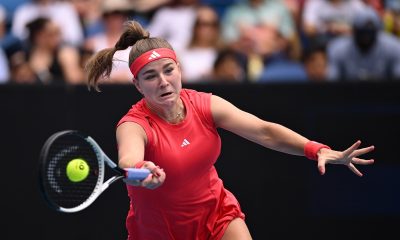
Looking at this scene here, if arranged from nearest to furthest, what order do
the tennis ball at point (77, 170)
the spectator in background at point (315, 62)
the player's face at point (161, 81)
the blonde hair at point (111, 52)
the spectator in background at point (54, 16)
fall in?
the tennis ball at point (77, 170) → the player's face at point (161, 81) → the blonde hair at point (111, 52) → the spectator in background at point (315, 62) → the spectator in background at point (54, 16)

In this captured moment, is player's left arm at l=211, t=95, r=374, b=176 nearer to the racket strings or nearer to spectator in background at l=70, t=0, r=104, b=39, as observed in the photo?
the racket strings

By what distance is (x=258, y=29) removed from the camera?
9117 millimetres

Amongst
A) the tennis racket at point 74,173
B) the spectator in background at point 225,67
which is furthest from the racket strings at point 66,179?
the spectator in background at point 225,67

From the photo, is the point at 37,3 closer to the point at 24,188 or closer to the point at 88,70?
the point at 24,188

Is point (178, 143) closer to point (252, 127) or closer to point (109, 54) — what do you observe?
point (252, 127)

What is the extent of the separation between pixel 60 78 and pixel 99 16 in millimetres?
1234

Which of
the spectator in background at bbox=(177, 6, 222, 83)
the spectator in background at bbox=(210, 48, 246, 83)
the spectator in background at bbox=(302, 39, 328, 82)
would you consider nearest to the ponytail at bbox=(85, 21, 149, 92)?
the spectator in background at bbox=(210, 48, 246, 83)

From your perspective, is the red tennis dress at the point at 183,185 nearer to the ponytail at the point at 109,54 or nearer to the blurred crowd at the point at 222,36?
the ponytail at the point at 109,54

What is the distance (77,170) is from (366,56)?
4.74 meters

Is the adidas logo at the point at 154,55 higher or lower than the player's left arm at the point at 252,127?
higher

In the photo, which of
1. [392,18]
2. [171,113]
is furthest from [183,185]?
[392,18]

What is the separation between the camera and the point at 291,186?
699 cm

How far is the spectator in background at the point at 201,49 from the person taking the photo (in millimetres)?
8617

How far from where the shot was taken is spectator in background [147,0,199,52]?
29.7 ft
